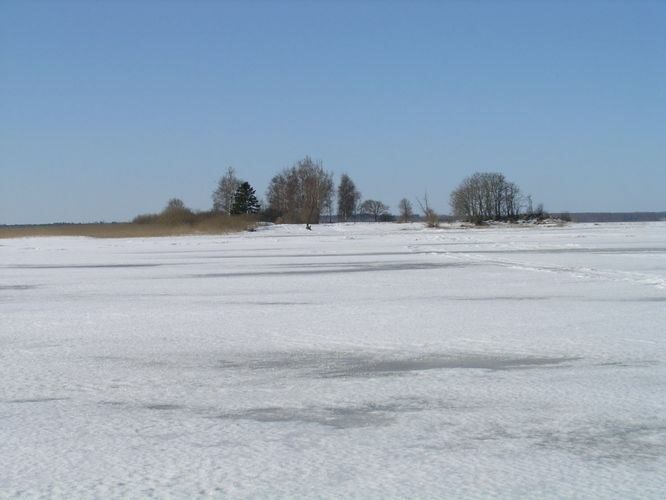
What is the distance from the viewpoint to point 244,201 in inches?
3996

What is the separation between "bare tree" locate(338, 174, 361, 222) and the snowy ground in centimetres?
11091

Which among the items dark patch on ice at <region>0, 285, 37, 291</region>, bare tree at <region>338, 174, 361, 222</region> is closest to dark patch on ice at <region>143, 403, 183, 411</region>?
dark patch on ice at <region>0, 285, 37, 291</region>

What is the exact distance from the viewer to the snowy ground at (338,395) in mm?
4992

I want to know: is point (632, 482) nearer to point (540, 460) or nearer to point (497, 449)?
point (540, 460)

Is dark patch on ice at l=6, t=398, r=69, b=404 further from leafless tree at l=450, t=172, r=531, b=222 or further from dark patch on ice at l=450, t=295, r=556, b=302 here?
leafless tree at l=450, t=172, r=531, b=222

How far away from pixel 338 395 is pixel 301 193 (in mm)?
96592

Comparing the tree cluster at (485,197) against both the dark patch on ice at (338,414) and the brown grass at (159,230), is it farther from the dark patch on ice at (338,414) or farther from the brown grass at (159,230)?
the dark patch on ice at (338,414)

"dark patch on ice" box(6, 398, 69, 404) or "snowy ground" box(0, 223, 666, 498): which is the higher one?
"dark patch on ice" box(6, 398, 69, 404)

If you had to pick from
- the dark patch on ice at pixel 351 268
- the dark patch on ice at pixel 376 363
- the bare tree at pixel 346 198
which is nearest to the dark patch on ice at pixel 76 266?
the dark patch on ice at pixel 351 268

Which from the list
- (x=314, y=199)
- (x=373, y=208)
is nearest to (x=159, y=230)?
(x=314, y=199)

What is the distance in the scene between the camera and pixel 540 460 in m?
5.25

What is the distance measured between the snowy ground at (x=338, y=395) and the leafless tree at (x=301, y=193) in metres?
69.4

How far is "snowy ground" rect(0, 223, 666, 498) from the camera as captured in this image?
16.4 ft

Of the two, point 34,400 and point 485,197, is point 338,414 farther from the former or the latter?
point 485,197
